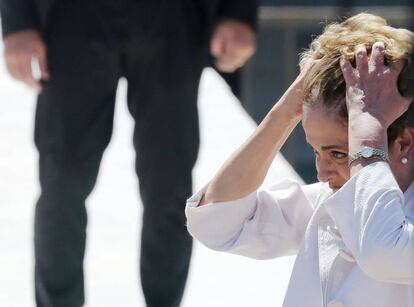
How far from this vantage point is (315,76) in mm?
1959

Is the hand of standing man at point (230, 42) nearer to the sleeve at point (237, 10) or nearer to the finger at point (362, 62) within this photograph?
the sleeve at point (237, 10)

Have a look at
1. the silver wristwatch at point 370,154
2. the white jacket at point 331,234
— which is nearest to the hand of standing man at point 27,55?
the white jacket at point 331,234

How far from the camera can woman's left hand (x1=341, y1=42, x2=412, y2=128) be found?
1873 millimetres

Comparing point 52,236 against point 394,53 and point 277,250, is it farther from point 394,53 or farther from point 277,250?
point 394,53

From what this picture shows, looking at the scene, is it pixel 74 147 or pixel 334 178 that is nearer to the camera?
pixel 334 178

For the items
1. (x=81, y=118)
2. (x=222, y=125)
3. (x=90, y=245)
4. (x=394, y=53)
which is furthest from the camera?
(x=222, y=125)

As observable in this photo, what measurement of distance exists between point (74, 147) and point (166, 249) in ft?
1.19

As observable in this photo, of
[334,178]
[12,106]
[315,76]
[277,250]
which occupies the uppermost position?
[315,76]

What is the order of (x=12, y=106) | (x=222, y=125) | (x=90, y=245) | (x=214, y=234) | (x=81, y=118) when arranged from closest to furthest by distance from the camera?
(x=214, y=234)
(x=81, y=118)
(x=90, y=245)
(x=222, y=125)
(x=12, y=106)

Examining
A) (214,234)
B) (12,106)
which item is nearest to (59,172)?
(214,234)

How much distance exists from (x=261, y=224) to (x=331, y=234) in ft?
0.65

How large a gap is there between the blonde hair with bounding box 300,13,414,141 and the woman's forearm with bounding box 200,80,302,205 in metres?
0.09

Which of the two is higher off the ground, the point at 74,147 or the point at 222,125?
the point at 74,147

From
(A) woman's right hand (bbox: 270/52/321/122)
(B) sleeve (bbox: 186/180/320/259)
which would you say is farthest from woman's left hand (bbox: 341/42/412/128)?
(B) sleeve (bbox: 186/180/320/259)
